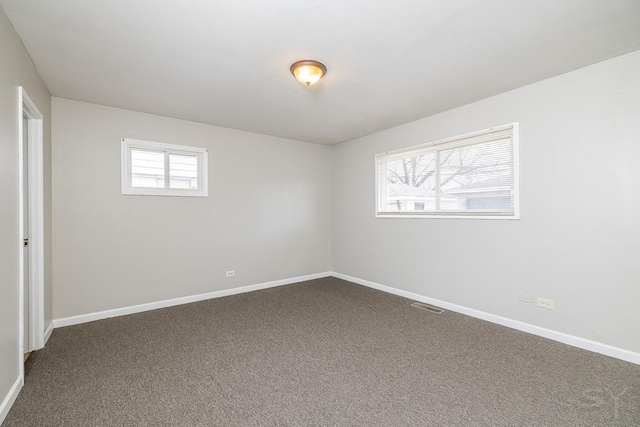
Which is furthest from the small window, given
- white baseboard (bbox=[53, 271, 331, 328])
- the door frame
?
→ white baseboard (bbox=[53, 271, 331, 328])

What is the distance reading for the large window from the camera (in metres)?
3.30

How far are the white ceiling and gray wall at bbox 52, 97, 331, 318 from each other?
520 millimetres

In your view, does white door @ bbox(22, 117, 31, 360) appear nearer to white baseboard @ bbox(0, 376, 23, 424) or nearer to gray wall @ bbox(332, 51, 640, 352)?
white baseboard @ bbox(0, 376, 23, 424)

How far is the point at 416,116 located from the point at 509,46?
1661mm

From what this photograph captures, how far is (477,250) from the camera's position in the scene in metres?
3.53

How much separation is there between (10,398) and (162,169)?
277 centimetres

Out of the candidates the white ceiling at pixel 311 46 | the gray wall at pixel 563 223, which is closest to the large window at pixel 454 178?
the gray wall at pixel 563 223

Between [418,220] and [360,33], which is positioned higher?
[360,33]

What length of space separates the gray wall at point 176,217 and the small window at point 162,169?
0.30 feet

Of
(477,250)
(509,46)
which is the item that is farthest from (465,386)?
(509,46)

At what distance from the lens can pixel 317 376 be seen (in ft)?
7.48

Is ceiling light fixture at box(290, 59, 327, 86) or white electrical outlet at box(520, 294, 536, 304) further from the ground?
ceiling light fixture at box(290, 59, 327, 86)

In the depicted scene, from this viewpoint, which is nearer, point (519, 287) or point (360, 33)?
point (360, 33)

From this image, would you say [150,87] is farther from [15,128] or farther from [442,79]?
[442,79]
